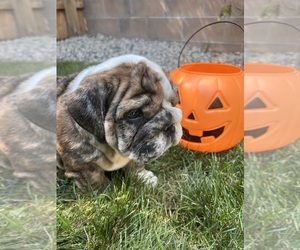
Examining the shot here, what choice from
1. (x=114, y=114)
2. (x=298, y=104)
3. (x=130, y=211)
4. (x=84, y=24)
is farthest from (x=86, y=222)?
(x=84, y=24)

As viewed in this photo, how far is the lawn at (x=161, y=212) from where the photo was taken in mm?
1434

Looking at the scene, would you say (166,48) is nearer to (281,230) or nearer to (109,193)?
(109,193)

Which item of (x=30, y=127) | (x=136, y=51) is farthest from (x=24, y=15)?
(x=136, y=51)

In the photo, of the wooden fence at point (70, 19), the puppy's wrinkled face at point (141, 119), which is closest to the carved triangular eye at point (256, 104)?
the puppy's wrinkled face at point (141, 119)

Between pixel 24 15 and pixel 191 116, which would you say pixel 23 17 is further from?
pixel 191 116

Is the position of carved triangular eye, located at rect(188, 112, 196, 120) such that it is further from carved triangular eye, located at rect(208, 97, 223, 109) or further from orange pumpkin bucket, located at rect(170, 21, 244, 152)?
carved triangular eye, located at rect(208, 97, 223, 109)

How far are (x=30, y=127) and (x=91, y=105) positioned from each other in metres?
0.43

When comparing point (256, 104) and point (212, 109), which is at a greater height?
point (256, 104)

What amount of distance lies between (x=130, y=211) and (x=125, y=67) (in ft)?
2.23

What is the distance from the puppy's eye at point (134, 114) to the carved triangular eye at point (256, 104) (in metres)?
0.50

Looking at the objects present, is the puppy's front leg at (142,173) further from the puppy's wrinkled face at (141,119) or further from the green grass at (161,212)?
the puppy's wrinkled face at (141,119)

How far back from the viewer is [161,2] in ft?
15.6

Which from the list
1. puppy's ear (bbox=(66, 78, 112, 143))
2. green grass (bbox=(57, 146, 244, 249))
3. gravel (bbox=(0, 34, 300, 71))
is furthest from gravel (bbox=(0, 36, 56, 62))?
gravel (bbox=(0, 34, 300, 71))

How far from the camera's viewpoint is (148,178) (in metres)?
1.88
